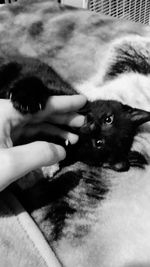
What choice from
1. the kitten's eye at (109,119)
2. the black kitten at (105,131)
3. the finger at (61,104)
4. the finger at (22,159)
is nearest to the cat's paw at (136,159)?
the black kitten at (105,131)

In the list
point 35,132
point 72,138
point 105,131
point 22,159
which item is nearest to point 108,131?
point 105,131

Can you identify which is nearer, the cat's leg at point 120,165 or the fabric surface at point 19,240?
the fabric surface at point 19,240

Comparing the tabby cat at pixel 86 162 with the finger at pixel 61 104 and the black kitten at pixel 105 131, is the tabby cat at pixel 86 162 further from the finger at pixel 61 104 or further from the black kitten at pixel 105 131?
the finger at pixel 61 104

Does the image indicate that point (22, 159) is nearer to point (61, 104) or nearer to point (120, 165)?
point (61, 104)

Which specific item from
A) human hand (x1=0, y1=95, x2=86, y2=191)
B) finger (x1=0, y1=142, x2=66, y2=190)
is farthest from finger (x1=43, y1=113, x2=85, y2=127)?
finger (x1=0, y1=142, x2=66, y2=190)

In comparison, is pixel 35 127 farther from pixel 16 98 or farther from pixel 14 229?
pixel 14 229

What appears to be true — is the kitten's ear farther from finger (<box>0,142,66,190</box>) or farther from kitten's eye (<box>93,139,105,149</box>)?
finger (<box>0,142,66,190</box>)
